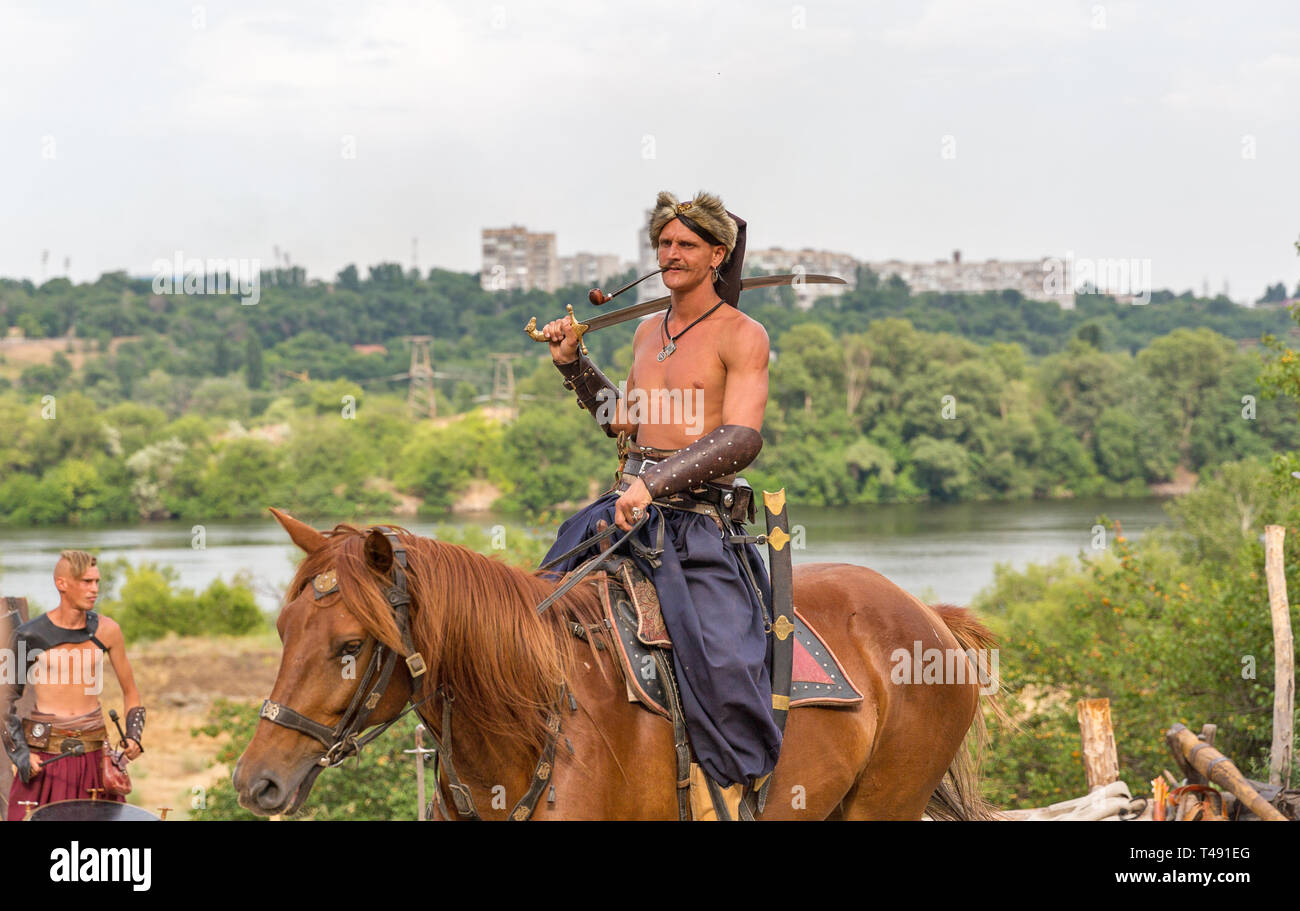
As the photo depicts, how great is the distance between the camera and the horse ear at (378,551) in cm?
382

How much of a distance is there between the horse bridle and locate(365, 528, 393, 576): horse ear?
0.04m

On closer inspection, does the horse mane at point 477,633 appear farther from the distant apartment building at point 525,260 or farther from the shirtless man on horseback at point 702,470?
the distant apartment building at point 525,260

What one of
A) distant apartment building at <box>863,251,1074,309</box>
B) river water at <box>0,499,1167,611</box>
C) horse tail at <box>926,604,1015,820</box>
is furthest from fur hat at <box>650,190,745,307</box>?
distant apartment building at <box>863,251,1074,309</box>

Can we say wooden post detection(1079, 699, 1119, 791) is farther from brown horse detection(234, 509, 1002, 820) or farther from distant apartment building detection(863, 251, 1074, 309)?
distant apartment building detection(863, 251, 1074, 309)

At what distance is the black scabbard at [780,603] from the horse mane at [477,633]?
80 cm

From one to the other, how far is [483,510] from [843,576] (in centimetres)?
5925

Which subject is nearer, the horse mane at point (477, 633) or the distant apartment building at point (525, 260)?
the horse mane at point (477, 633)

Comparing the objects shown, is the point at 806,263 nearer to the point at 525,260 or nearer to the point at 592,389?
the point at 525,260

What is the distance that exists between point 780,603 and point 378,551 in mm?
1568

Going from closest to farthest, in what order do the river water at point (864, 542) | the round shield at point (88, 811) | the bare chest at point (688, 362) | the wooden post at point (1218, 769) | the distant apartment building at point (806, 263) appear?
the round shield at point (88, 811)
the bare chest at point (688, 362)
the wooden post at point (1218, 769)
the river water at point (864, 542)
the distant apartment building at point (806, 263)

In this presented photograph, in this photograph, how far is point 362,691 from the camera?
3857mm

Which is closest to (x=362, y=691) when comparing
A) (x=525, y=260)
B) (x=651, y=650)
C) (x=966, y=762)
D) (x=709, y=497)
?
(x=651, y=650)

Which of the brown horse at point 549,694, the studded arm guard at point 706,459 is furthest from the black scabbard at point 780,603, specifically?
the studded arm guard at point 706,459
